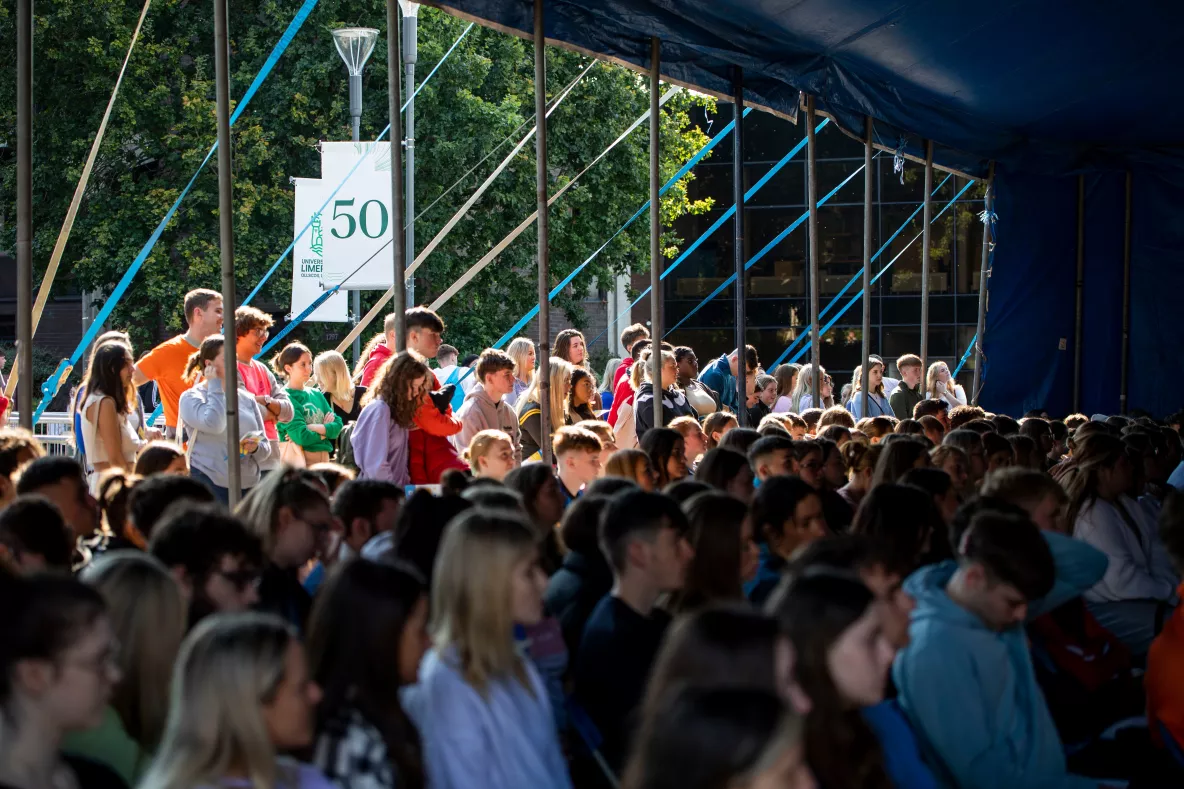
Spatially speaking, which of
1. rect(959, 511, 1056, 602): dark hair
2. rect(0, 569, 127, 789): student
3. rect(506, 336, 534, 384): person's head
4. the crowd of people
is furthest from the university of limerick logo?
rect(0, 569, 127, 789): student

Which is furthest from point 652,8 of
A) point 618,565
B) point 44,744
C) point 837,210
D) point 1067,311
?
point 837,210

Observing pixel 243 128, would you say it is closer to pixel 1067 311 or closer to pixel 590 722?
pixel 1067 311

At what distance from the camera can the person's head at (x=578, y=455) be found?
7.05 metres

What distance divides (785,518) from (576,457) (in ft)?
6.16

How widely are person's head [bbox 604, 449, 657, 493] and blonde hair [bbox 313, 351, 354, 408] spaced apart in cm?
400

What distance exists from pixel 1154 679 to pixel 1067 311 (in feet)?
36.6

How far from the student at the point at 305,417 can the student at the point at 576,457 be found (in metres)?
2.64

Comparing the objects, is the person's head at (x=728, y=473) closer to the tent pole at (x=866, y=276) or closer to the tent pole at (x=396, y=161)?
the tent pole at (x=396, y=161)

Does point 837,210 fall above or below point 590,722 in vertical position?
above

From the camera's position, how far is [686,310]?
32.7 metres

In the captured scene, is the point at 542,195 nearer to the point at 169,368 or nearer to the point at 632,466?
the point at 632,466

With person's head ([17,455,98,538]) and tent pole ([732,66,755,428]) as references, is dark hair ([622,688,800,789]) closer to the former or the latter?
person's head ([17,455,98,538])

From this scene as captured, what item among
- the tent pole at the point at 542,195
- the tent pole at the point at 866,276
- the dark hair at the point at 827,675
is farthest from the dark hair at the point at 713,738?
the tent pole at the point at 866,276

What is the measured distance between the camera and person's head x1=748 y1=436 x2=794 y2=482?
6.91 metres
